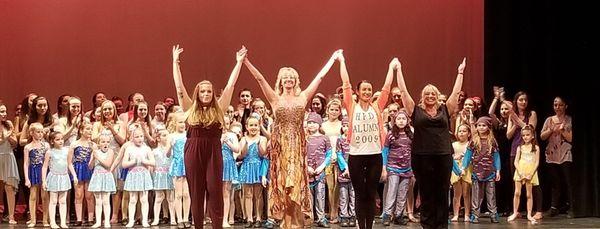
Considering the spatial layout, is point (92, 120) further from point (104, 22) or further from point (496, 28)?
point (496, 28)

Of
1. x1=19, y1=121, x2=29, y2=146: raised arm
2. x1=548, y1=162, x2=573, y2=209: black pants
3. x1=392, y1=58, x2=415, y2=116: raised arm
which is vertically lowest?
x1=548, y1=162, x2=573, y2=209: black pants

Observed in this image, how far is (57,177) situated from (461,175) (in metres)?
4.34

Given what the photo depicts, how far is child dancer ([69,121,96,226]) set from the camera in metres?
9.26

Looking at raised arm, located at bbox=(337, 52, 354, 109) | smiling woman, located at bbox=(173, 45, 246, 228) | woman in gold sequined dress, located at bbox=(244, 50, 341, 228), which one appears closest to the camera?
smiling woman, located at bbox=(173, 45, 246, 228)

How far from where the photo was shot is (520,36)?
34.8ft

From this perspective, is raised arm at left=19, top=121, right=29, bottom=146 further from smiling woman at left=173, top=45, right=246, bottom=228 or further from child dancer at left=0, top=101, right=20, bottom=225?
smiling woman at left=173, top=45, right=246, bottom=228

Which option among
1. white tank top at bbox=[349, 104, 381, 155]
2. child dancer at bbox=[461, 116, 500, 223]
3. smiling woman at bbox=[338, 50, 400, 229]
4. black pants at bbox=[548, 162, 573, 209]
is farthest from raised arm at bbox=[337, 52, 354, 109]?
black pants at bbox=[548, 162, 573, 209]

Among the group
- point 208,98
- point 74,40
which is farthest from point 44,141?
point 208,98

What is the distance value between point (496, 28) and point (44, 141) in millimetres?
5602

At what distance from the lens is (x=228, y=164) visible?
30.0 ft

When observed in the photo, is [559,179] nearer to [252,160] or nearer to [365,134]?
[252,160]

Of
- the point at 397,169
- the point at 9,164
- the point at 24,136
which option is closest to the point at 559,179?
the point at 397,169

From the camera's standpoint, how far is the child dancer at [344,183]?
9.13 metres

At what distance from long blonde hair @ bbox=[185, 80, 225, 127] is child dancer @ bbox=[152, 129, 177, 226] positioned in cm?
216
